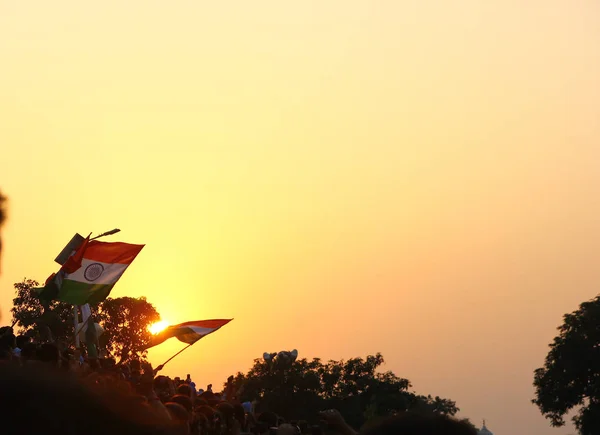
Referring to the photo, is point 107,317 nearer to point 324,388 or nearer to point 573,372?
point 324,388

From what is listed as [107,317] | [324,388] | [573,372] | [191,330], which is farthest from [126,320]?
[191,330]

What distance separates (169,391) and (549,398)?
Result: 2526 inches

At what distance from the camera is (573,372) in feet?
253

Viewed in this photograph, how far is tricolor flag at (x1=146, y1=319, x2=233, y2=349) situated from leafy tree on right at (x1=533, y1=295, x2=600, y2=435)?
49.1m

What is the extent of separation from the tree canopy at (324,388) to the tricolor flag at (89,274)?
213ft

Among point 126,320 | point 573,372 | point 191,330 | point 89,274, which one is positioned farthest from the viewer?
point 126,320

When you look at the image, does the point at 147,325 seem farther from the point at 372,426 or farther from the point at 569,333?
the point at 372,426

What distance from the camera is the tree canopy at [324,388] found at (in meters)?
95.1

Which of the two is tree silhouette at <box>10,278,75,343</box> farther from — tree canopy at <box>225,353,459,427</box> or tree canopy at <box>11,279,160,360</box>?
tree canopy at <box>225,353,459,427</box>

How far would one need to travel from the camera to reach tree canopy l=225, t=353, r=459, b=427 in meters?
95.1

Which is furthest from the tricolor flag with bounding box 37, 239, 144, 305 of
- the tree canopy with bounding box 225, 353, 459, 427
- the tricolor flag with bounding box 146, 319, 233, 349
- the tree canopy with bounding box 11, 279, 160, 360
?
the tree canopy with bounding box 225, 353, 459, 427

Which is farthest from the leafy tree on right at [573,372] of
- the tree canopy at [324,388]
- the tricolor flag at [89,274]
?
the tricolor flag at [89,274]

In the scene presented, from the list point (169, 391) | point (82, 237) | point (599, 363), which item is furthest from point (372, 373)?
point (169, 391)

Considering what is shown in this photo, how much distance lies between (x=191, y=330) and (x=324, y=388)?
238 ft
